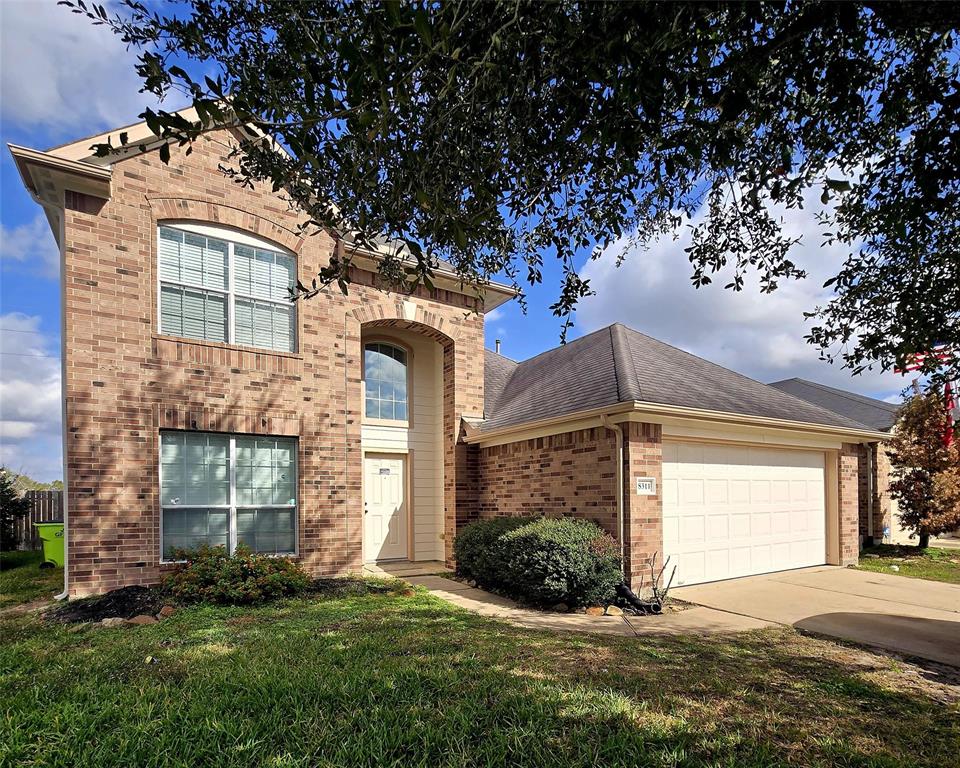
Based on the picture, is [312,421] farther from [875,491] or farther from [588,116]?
[875,491]

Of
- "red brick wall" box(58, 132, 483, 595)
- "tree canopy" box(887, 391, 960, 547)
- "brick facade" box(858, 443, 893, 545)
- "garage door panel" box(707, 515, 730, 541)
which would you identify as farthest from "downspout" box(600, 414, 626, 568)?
"brick facade" box(858, 443, 893, 545)

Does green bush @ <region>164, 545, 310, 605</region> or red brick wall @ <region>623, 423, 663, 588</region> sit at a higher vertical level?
red brick wall @ <region>623, 423, 663, 588</region>

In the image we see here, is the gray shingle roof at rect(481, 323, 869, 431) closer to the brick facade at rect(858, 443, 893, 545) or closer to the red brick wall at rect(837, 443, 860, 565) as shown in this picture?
the red brick wall at rect(837, 443, 860, 565)

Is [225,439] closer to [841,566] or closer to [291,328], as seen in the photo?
[291,328]

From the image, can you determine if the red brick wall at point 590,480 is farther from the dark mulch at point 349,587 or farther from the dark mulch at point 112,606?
the dark mulch at point 112,606

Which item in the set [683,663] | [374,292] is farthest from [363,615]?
[374,292]

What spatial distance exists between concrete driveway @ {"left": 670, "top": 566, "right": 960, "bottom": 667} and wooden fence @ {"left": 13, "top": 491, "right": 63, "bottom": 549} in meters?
15.1

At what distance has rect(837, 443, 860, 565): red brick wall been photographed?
11.5 meters

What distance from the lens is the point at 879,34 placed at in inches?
165

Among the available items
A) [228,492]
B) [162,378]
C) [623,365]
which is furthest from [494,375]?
[162,378]

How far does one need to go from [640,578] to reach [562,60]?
7.08m

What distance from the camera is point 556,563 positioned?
7758mm

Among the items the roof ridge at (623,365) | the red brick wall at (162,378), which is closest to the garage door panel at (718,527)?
the roof ridge at (623,365)

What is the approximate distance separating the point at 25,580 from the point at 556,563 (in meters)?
9.04
